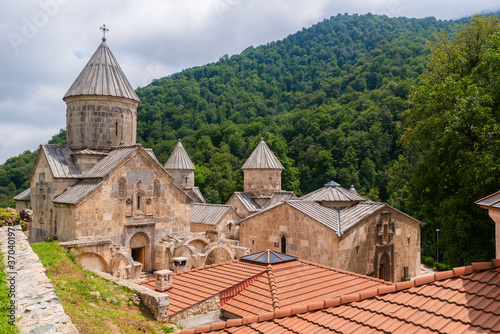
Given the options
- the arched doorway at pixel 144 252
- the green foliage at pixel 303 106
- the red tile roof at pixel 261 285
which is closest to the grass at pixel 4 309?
the red tile roof at pixel 261 285

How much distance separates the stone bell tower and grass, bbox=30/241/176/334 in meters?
8.70

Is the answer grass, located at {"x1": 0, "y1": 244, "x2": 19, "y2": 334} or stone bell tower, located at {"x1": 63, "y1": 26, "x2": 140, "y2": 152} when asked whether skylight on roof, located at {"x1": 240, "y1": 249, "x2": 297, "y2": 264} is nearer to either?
grass, located at {"x1": 0, "y1": 244, "x2": 19, "y2": 334}

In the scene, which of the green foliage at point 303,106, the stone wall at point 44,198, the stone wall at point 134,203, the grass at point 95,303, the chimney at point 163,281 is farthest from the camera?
the green foliage at point 303,106

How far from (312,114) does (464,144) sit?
52801 mm

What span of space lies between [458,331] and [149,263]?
1476 centimetres

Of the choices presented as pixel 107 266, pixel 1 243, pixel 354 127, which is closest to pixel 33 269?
pixel 1 243

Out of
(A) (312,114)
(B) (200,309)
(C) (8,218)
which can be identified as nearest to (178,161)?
(C) (8,218)

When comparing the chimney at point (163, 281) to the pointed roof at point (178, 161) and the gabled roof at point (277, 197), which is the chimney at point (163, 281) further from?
the pointed roof at point (178, 161)

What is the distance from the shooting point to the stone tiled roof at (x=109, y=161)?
50.9 ft

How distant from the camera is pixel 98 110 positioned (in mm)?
17609

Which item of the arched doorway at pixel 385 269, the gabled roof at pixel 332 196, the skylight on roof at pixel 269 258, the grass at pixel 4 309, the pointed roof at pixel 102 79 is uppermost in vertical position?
the pointed roof at pixel 102 79

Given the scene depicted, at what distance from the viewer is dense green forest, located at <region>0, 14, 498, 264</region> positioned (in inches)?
1710

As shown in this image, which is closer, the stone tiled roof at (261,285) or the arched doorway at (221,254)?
the stone tiled roof at (261,285)

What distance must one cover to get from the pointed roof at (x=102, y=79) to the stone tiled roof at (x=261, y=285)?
11.3 metres
